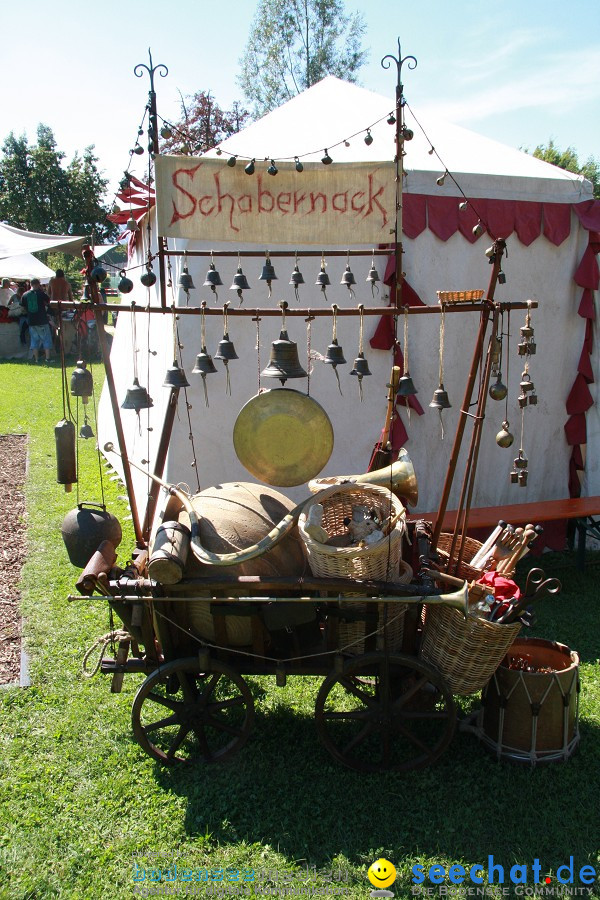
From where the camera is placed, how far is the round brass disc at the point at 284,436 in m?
3.87

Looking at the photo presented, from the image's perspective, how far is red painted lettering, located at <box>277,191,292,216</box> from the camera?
4.16 m

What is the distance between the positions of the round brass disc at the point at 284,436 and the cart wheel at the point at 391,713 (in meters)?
1.10

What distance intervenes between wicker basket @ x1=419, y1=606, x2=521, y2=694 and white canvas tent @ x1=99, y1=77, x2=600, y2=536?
308 centimetres

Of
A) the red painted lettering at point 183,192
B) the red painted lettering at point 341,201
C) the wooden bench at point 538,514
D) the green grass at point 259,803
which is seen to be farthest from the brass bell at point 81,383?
the wooden bench at point 538,514

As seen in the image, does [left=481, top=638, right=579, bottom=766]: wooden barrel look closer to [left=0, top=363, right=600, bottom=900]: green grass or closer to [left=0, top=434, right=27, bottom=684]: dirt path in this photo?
[left=0, top=363, right=600, bottom=900]: green grass

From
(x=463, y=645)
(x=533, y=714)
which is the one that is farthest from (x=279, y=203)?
(x=533, y=714)

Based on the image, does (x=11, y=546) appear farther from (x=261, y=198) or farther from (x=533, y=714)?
(x=533, y=714)

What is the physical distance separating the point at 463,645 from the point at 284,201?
107 inches

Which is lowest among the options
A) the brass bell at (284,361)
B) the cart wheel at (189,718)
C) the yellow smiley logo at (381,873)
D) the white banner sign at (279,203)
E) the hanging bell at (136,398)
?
the yellow smiley logo at (381,873)

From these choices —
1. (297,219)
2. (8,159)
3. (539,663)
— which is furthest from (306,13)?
(539,663)

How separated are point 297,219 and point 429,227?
2.24 metres

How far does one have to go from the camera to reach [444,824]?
322cm

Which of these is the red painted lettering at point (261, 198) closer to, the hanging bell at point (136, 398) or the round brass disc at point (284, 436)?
the round brass disc at point (284, 436)

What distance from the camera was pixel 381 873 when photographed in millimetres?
2949
